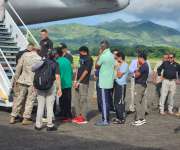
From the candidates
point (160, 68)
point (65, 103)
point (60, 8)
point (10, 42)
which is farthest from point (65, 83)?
point (60, 8)

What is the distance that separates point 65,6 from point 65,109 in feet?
40.8

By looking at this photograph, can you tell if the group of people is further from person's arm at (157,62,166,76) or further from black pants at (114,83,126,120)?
person's arm at (157,62,166,76)

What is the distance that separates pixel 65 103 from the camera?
12719 millimetres

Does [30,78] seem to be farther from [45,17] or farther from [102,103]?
[45,17]

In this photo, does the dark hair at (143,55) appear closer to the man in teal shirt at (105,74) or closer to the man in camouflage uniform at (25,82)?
the man in teal shirt at (105,74)

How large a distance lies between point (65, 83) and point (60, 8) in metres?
12.5

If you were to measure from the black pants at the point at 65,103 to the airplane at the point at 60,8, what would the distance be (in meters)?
11.1

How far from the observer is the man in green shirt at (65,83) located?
12312mm

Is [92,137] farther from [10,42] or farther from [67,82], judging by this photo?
[10,42]

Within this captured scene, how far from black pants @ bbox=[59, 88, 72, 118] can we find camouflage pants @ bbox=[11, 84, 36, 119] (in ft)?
3.45

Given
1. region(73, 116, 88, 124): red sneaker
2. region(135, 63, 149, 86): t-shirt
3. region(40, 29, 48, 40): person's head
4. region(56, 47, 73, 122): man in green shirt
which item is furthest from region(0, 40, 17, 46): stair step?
region(135, 63, 149, 86): t-shirt

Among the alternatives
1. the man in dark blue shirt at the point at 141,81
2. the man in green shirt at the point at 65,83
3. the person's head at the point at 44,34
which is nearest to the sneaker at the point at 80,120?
the man in green shirt at the point at 65,83

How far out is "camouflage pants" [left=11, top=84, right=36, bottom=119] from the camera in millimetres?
11758

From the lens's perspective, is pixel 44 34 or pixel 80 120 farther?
pixel 44 34
